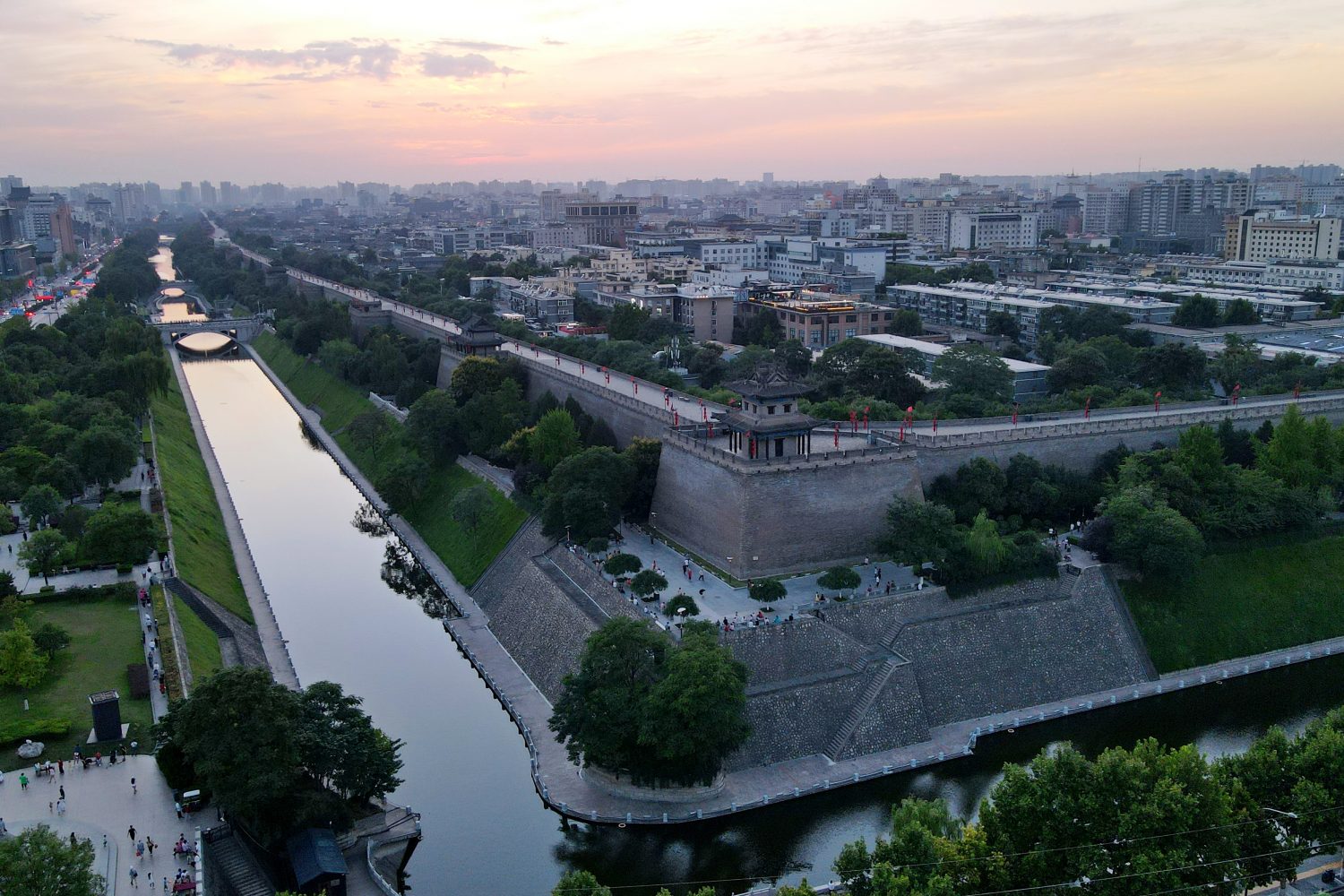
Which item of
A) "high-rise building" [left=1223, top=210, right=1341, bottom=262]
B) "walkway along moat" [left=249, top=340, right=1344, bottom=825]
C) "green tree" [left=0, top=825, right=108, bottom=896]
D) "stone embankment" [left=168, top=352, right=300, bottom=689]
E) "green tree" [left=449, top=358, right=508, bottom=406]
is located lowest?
"walkway along moat" [left=249, top=340, right=1344, bottom=825]

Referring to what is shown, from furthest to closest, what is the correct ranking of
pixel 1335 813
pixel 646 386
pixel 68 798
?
pixel 646 386
pixel 68 798
pixel 1335 813

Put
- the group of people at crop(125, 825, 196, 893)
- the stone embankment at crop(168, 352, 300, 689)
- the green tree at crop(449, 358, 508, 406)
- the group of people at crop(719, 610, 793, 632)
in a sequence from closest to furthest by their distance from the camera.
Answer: the group of people at crop(125, 825, 196, 893), the group of people at crop(719, 610, 793, 632), the stone embankment at crop(168, 352, 300, 689), the green tree at crop(449, 358, 508, 406)

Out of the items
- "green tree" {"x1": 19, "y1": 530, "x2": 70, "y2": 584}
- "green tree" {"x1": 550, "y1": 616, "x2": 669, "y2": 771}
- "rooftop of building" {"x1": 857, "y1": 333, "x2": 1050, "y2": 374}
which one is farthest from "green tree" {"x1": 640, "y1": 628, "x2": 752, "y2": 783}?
"rooftop of building" {"x1": 857, "y1": 333, "x2": 1050, "y2": 374}

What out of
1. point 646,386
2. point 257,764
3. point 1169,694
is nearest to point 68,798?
point 257,764

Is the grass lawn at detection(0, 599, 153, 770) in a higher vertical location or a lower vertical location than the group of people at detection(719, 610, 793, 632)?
lower

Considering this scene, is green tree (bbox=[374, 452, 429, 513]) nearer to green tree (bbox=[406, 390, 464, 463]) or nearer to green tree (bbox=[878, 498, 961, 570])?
green tree (bbox=[406, 390, 464, 463])

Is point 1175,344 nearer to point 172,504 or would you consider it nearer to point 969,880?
point 969,880
